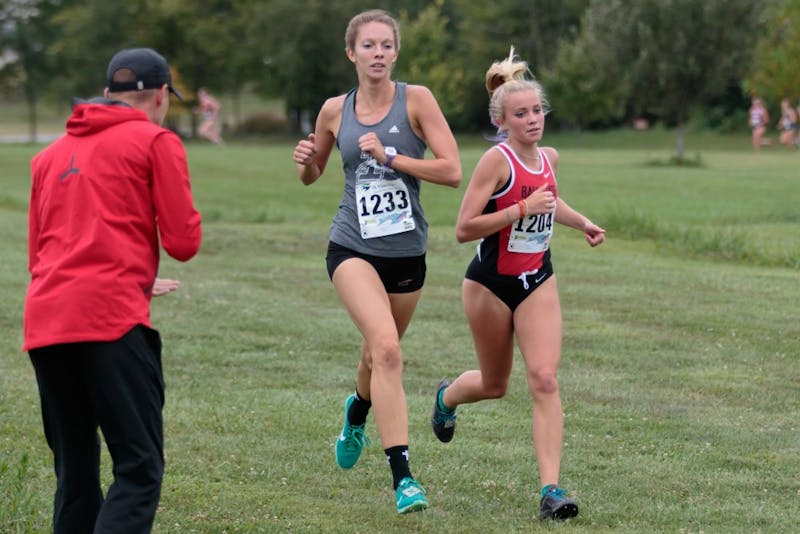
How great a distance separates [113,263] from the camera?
4551 millimetres

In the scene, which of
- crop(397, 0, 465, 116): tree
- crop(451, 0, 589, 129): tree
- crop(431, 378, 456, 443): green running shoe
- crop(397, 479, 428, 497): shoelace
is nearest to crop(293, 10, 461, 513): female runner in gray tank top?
crop(397, 479, 428, 497): shoelace

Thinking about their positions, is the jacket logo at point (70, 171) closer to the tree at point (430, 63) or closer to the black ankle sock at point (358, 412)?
the black ankle sock at point (358, 412)

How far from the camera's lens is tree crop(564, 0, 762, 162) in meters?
47.1

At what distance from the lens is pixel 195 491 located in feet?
22.1

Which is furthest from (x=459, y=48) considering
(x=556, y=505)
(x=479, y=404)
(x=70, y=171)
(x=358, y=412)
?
(x=70, y=171)

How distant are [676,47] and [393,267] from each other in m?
43.0

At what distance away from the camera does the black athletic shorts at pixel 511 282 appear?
6.57 meters

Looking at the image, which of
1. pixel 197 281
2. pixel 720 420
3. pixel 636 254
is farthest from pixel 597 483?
pixel 636 254

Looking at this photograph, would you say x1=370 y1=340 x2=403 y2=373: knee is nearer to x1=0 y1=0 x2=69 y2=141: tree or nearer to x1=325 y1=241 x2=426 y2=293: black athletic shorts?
x1=325 y1=241 x2=426 y2=293: black athletic shorts

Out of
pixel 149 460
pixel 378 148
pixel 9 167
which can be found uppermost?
pixel 378 148

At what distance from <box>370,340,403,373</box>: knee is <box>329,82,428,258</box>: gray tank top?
512 millimetres

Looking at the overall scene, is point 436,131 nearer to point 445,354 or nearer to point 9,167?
point 445,354

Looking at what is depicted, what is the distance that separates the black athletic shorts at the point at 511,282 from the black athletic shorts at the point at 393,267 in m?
0.31

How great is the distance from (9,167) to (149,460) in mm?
39218
